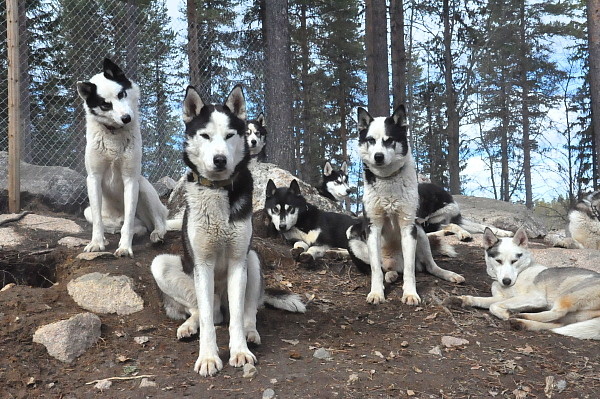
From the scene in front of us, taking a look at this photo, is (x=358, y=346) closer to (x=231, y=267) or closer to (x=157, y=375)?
(x=231, y=267)

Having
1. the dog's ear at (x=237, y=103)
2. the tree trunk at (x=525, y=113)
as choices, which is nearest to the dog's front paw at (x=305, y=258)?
the dog's ear at (x=237, y=103)

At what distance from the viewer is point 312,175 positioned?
23.3 m

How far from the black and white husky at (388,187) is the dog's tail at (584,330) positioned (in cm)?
146

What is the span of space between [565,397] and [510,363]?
468 millimetres

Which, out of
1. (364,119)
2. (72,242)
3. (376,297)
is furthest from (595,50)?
(72,242)

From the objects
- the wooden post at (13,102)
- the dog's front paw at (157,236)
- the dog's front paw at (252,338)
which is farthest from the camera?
the wooden post at (13,102)

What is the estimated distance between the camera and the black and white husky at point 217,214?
3.55 m

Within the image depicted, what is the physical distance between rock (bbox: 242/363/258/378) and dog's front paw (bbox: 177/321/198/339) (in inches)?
28.3

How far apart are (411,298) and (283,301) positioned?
1.36m

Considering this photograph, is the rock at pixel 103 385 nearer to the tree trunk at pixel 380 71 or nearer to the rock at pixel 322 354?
the rock at pixel 322 354

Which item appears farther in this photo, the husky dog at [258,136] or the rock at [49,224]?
the husky dog at [258,136]

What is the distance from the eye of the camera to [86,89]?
525 cm

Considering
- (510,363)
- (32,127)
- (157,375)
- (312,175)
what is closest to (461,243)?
(510,363)

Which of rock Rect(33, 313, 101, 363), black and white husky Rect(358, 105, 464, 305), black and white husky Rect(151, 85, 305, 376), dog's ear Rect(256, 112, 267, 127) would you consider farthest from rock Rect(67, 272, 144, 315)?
dog's ear Rect(256, 112, 267, 127)
